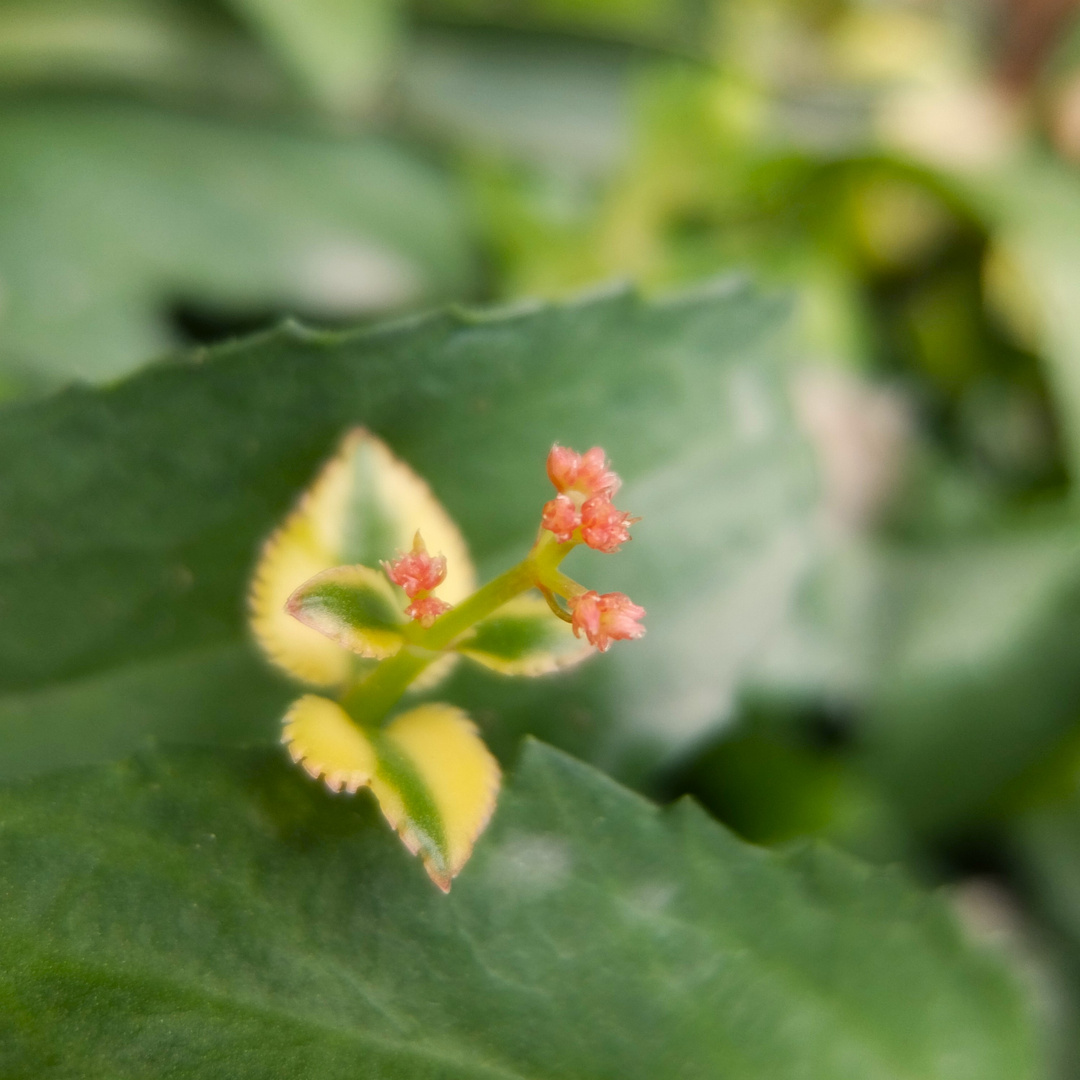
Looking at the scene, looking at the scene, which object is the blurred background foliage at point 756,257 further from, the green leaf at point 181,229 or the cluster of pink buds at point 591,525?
the cluster of pink buds at point 591,525

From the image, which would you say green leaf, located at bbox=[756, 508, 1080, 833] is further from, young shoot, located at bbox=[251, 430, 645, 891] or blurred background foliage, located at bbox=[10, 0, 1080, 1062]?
young shoot, located at bbox=[251, 430, 645, 891]

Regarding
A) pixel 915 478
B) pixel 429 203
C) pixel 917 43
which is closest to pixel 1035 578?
pixel 915 478

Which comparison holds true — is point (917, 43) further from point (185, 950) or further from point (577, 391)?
point (185, 950)

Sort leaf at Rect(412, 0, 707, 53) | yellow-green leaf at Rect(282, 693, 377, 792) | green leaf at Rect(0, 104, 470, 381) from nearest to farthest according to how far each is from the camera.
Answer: yellow-green leaf at Rect(282, 693, 377, 792) < green leaf at Rect(0, 104, 470, 381) < leaf at Rect(412, 0, 707, 53)

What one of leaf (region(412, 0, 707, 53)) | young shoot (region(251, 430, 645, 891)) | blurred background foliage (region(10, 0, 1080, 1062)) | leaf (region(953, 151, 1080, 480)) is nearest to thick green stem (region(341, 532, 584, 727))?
young shoot (region(251, 430, 645, 891))

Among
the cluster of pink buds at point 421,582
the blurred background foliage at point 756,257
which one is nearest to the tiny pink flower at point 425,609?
the cluster of pink buds at point 421,582

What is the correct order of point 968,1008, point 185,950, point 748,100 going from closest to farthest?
point 185,950 < point 968,1008 < point 748,100

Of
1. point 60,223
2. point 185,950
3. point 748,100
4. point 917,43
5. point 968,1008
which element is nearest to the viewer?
point 185,950
